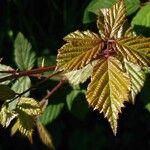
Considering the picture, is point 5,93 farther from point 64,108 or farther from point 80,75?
point 64,108

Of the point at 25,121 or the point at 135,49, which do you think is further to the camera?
the point at 25,121

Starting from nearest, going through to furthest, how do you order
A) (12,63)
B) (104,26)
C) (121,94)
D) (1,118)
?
(121,94), (104,26), (1,118), (12,63)

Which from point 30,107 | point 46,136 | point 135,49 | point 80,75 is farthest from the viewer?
point 46,136

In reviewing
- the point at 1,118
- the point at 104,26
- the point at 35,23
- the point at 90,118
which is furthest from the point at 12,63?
the point at 104,26

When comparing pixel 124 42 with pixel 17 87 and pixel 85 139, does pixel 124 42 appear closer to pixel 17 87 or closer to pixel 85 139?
pixel 17 87

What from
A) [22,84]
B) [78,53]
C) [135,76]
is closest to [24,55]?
[22,84]

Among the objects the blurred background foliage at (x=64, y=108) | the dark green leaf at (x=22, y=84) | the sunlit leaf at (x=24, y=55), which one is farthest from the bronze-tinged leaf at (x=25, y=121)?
the blurred background foliage at (x=64, y=108)
